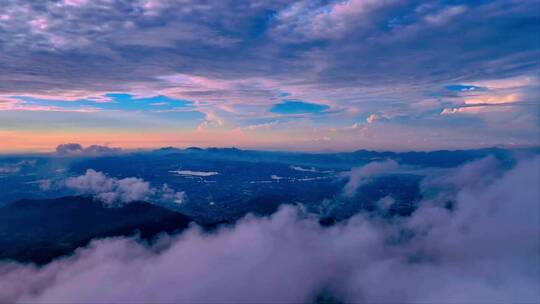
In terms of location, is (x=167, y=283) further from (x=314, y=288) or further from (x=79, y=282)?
(x=314, y=288)

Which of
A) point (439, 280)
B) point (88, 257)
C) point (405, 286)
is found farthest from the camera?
point (88, 257)

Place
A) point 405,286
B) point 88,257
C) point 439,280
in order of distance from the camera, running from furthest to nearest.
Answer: point 88,257 → point 405,286 → point 439,280

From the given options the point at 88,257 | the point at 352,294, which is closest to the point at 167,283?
the point at 88,257

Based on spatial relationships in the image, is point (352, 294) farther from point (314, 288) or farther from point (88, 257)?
point (88, 257)

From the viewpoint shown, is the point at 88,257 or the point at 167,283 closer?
the point at 167,283

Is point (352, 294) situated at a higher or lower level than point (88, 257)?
lower

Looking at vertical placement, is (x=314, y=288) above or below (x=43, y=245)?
below

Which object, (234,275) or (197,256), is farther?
(197,256)

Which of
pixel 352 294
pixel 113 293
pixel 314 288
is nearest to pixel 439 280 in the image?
pixel 352 294
